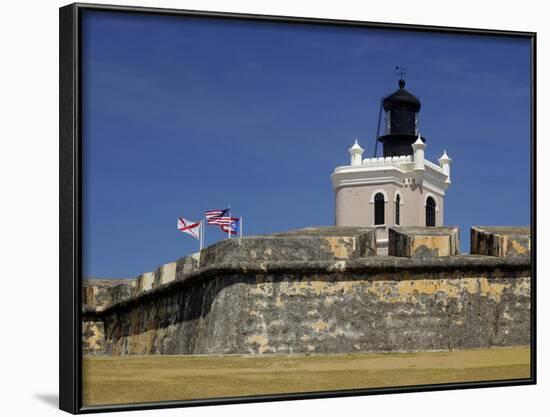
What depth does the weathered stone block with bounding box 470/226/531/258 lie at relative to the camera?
1313 centimetres

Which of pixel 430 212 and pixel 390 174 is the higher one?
pixel 390 174

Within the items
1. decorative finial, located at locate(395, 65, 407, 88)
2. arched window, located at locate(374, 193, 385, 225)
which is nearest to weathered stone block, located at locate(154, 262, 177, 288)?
arched window, located at locate(374, 193, 385, 225)

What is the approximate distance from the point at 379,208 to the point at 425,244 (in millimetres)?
726

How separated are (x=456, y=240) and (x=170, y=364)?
131 inches

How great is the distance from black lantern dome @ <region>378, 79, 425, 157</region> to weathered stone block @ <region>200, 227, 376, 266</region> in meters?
0.98

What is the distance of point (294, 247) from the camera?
13258 mm

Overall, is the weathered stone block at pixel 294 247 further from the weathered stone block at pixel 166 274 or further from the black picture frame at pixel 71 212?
the black picture frame at pixel 71 212

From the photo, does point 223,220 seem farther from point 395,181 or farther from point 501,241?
point 395,181

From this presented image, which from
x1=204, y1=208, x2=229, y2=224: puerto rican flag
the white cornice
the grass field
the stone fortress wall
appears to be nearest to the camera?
the grass field

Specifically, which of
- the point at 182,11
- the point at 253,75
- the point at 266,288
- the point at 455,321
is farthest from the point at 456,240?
the point at 182,11

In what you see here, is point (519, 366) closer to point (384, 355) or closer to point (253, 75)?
point (384, 355)

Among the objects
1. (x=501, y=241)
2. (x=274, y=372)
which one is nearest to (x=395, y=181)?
(x=501, y=241)

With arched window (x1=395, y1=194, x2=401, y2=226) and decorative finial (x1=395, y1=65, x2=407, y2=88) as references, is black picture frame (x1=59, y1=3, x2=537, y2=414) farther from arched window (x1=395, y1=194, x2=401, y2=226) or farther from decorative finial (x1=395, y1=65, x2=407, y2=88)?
arched window (x1=395, y1=194, x2=401, y2=226)

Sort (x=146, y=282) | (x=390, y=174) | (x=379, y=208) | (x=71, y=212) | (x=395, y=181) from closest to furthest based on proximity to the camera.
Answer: (x=71, y=212) < (x=379, y=208) < (x=146, y=282) < (x=395, y=181) < (x=390, y=174)
